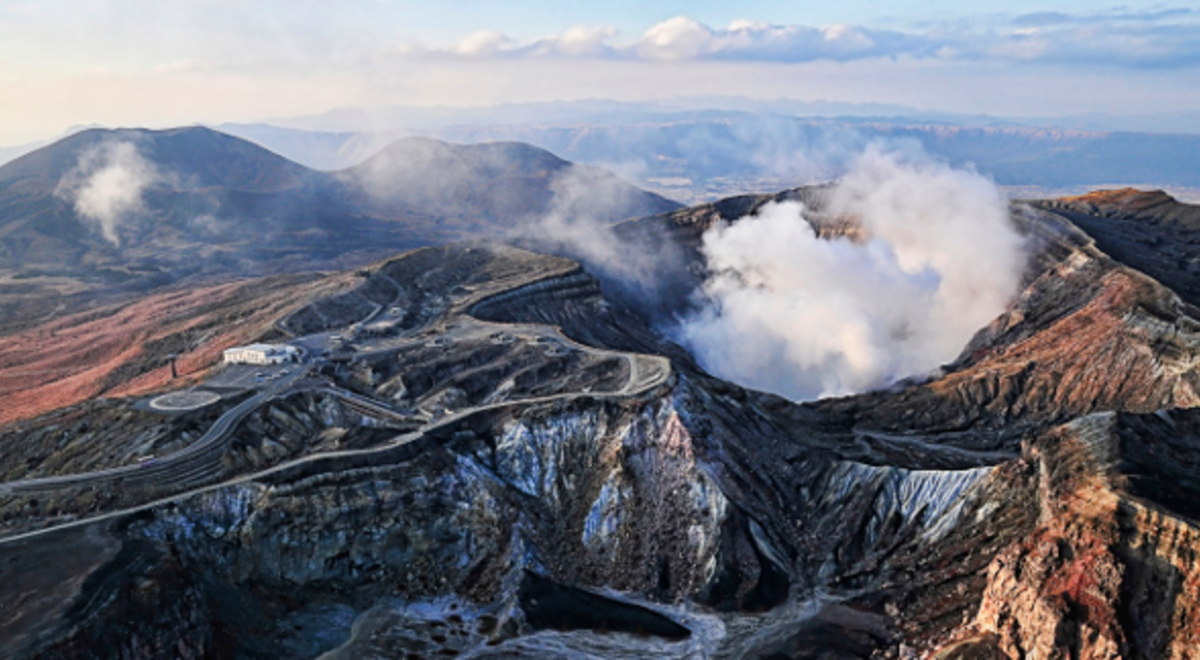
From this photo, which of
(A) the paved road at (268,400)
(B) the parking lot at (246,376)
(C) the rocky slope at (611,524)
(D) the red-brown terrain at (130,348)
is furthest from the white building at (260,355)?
(C) the rocky slope at (611,524)

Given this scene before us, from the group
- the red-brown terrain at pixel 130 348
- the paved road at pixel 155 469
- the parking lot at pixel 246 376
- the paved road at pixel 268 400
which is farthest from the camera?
the red-brown terrain at pixel 130 348

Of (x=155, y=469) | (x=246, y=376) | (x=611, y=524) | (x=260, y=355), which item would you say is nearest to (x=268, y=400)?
(x=246, y=376)

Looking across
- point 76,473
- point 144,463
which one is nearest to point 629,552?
point 144,463

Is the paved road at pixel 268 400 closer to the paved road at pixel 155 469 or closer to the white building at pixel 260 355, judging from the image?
the paved road at pixel 155 469

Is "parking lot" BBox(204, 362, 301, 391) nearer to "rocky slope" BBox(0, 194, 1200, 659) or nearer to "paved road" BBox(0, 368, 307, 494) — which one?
"rocky slope" BBox(0, 194, 1200, 659)

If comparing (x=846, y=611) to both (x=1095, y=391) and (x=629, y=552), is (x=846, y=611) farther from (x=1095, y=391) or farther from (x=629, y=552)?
(x=1095, y=391)
